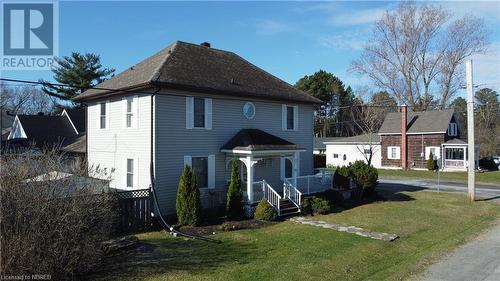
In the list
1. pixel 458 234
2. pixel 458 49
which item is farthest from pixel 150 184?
pixel 458 49

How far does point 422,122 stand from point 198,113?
3387 cm

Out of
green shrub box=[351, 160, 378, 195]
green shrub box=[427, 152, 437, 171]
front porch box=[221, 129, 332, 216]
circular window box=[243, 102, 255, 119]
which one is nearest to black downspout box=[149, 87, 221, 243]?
front porch box=[221, 129, 332, 216]

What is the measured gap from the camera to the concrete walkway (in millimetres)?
8930

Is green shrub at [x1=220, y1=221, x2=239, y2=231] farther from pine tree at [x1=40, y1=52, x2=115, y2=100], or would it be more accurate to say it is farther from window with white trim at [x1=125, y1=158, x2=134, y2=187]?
pine tree at [x1=40, y1=52, x2=115, y2=100]

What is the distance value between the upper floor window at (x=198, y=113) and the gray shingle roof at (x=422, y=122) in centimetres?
3189

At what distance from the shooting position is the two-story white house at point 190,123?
15.5m

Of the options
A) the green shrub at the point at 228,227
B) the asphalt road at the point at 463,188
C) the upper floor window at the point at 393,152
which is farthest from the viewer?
the upper floor window at the point at 393,152

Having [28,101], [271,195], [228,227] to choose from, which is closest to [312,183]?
[271,195]

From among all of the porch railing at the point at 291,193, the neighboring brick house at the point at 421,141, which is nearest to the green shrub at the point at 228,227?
the porch railing at the point at 291,193

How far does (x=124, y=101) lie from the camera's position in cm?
1705

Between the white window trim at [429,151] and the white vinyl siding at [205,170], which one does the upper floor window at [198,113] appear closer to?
the white vinyl siding at [205,170]

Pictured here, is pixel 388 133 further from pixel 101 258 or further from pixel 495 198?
pixel 101 258

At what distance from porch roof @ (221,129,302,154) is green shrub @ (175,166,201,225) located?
3.11 m

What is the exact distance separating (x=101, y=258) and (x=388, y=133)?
40.2m
